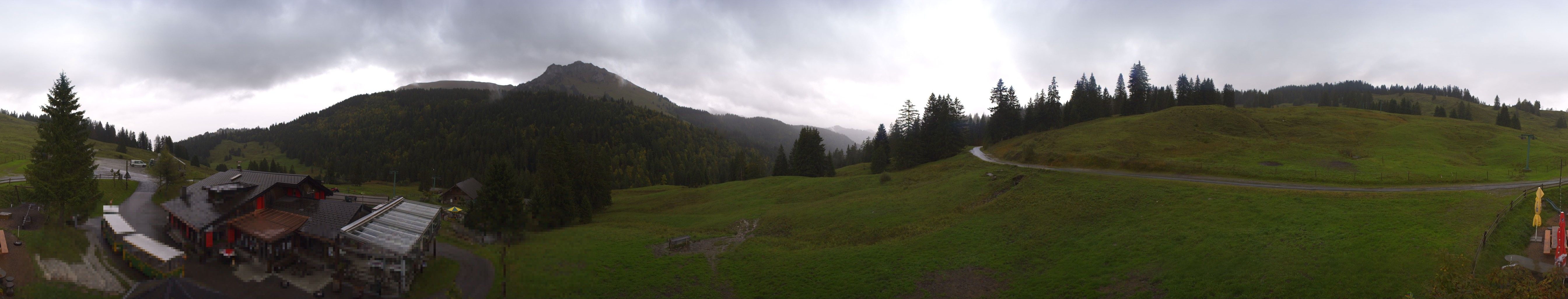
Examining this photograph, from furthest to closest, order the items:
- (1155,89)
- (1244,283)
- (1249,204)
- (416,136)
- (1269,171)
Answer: (416,136)
(1155,89)
(1269,171)
(1249,204)
(1244,283)

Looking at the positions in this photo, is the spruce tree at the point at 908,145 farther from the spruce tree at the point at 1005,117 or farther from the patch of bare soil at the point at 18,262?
the patch of bare soil at the point at 18,262

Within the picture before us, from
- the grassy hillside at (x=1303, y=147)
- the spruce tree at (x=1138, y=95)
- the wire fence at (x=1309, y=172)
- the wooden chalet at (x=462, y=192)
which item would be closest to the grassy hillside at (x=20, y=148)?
the wooden chalet at (x=462, y=192)

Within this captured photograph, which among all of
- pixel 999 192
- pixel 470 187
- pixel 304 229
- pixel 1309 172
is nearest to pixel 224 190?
pixel 304 229

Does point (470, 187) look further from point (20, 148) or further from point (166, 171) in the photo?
point (20, 148)

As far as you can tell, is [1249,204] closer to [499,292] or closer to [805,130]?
[499,292]

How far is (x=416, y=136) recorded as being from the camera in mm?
175500

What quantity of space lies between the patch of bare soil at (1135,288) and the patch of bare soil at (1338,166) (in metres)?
32.9

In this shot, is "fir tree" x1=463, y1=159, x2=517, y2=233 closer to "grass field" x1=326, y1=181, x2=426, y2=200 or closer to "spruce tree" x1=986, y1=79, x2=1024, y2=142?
"grass field" x1=326, y1=181, x2=426, y2=200

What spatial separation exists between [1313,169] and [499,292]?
188 feet

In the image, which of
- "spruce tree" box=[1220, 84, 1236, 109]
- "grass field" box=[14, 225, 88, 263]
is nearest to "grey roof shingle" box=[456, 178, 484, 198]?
"grass field" box=[14, 225, 88, 263]

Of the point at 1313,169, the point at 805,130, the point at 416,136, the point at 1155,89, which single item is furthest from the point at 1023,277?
the point at 416,136

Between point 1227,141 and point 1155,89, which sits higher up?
point 1155,89

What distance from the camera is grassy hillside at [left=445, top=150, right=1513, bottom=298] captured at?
69.2ft

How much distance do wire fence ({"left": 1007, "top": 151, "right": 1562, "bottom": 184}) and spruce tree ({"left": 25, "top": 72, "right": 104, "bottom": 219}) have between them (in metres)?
73.2
